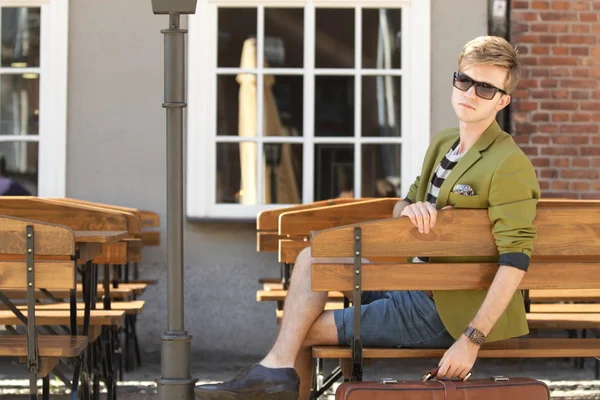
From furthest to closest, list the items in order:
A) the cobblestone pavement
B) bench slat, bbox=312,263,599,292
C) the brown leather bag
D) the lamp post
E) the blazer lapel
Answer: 1. the cobblestone pavement
2. the lamp post
3. the blazer lapel
4. bench slat, bbox=312,263,599,292
5. the brown leather bag

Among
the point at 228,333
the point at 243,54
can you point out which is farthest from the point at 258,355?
the point at 243,54

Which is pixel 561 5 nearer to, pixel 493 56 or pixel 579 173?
pixel 579 173

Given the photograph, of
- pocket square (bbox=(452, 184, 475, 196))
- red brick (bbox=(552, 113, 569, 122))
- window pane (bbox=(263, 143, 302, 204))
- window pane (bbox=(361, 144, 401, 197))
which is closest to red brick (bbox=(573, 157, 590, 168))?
red brick (bbox=(552, 113, 569, 122))

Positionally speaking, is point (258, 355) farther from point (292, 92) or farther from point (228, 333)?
point (292, 92)

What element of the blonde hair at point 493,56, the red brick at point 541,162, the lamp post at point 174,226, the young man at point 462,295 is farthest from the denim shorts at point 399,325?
the red brick at point 541,162

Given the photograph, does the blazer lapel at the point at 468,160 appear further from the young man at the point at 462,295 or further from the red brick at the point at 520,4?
the red brick at the point at 520,4

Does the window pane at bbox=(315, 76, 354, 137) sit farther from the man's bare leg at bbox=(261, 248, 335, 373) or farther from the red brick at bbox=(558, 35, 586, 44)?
the man's bare leg at bbox=(261, 248, 335, 373)

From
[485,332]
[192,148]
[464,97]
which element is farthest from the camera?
[192,148]

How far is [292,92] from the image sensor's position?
7.43 meters

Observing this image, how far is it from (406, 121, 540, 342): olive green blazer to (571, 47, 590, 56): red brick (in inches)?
134

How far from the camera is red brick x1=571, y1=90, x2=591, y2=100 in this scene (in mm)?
7320

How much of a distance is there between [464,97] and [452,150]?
0.28 meters

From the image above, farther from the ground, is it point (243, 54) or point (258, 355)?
point (243, 54)

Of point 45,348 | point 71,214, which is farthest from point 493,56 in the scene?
point 71,214
